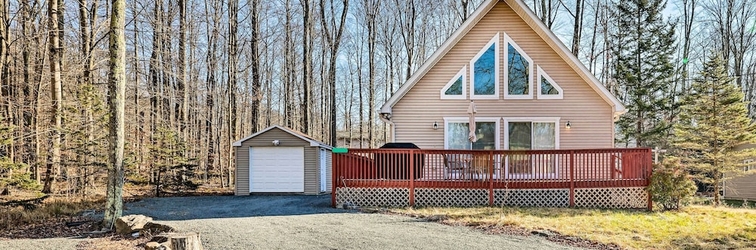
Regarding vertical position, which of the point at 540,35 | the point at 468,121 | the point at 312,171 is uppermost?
the point at 540,35

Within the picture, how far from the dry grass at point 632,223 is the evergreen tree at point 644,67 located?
11848mm

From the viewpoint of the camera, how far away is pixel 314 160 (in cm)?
1497

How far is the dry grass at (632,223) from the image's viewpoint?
717cm

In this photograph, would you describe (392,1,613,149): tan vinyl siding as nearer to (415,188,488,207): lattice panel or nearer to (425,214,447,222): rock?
(415,188,488,207): lattice panel

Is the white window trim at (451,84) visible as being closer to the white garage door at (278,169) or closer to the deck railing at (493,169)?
the deck railing at (493,169)

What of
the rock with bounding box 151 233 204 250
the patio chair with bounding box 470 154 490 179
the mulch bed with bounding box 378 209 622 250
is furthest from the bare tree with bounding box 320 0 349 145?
the rock with bounding box 151 233 204 250

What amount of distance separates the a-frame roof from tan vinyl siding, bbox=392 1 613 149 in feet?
0.49

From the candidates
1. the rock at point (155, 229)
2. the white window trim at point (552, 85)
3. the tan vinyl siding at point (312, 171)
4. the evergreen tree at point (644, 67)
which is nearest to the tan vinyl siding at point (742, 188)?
the evergreen tree at point (644, 67)

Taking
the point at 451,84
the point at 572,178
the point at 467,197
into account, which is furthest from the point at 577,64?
the point at 467,197

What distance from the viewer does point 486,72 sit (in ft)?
43.0

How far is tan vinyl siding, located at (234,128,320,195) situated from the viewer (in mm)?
14766

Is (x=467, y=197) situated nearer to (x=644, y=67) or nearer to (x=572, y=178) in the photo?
(x=572, y=178)

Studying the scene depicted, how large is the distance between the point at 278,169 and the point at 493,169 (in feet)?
24.1

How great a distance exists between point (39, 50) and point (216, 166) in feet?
36.2
